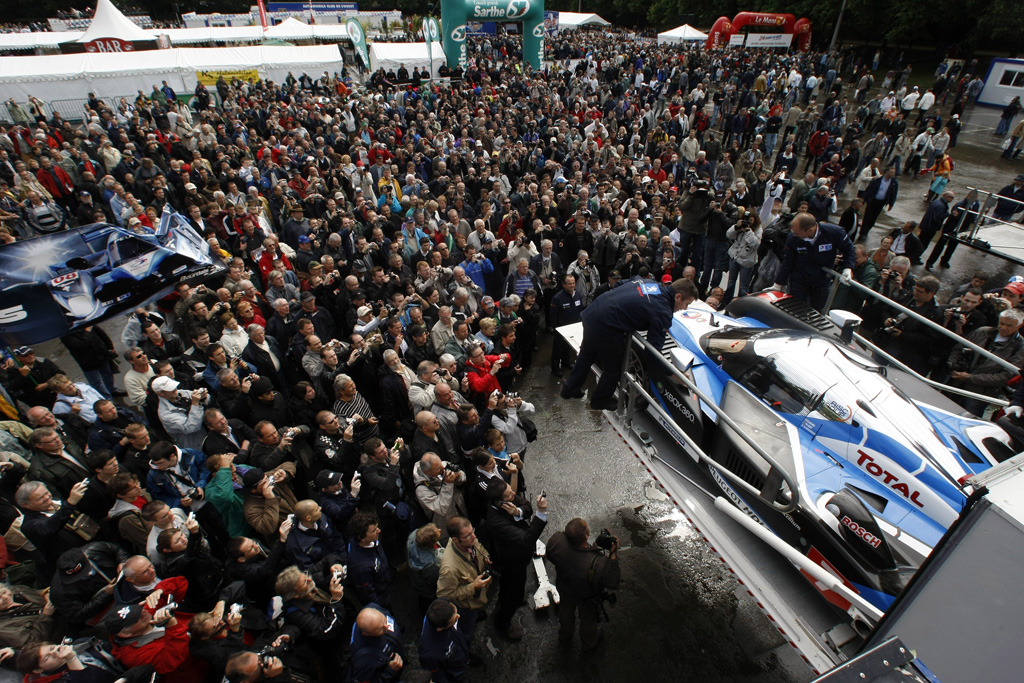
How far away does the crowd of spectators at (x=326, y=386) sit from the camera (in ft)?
12.0

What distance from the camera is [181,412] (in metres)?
5.17

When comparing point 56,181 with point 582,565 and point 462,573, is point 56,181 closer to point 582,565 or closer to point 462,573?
point 462,573

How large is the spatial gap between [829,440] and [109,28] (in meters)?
39.7

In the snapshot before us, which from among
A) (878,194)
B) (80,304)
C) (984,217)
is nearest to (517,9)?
(878,194)

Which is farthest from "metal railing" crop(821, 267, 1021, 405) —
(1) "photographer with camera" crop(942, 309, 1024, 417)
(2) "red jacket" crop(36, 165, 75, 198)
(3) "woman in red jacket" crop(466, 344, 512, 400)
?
(2) "red jacket" crop(36, 165, 75, 198)

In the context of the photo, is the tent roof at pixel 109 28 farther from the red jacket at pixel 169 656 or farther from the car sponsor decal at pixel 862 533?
the car sponsor decal at pixel 862 533

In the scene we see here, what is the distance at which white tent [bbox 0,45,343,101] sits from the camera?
2025cm

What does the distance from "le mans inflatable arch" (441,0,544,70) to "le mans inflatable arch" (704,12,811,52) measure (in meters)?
18.0

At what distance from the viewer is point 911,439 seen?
12.4ft

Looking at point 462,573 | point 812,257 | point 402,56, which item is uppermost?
point 402,56

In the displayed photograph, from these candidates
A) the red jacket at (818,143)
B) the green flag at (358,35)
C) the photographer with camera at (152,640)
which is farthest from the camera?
the green flag at (358,35)

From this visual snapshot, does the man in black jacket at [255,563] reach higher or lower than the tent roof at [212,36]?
lower

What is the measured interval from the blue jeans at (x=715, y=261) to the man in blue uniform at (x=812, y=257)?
96.1 inches

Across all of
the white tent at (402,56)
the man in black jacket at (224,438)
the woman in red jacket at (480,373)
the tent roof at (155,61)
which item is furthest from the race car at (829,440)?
the tent roof at (155,61)
